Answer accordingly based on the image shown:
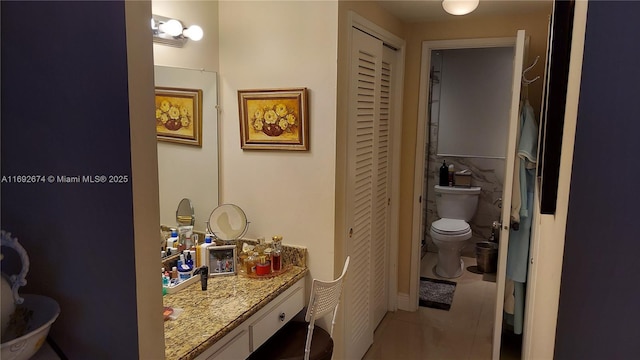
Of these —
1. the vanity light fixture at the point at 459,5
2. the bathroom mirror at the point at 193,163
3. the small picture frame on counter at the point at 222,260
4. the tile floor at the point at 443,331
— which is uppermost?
the vanity light fixture at the point at 459,5

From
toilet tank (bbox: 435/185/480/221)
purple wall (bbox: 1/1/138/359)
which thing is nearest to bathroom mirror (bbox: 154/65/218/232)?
purple wall (bbox: 1/1/138/359)

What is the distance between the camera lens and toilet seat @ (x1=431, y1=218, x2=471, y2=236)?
4000 mm

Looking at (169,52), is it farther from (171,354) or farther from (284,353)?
(284,353)

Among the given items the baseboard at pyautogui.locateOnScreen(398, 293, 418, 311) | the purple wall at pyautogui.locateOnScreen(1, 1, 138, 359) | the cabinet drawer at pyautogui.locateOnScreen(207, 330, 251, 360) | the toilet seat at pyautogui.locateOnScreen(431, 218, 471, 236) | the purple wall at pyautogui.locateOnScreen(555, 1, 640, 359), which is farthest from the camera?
the toilet seat at pyautogui.locateOnScreen(431, 218, 471, 236)

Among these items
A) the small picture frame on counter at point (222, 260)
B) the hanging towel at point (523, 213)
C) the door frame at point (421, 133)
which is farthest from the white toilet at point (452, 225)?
the small picture frame on counter at point (222, 260)

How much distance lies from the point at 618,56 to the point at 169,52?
1857mm

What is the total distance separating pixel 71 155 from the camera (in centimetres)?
87

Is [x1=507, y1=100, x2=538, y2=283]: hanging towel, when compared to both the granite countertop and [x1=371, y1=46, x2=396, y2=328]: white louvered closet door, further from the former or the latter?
the granite countertop

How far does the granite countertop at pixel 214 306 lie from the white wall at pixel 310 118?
27 cm

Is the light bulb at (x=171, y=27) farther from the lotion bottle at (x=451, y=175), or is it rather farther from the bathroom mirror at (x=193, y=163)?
the lotion bottle at (x=451, y=175)

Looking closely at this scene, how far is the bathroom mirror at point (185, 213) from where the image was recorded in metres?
2.22

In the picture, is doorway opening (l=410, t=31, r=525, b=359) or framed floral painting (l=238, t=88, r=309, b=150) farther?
doorway opening (l=410, t=31, r=525, b=359)

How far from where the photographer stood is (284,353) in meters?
1.98

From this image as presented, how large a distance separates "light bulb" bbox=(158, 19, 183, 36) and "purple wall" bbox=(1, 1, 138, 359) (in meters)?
1.14
